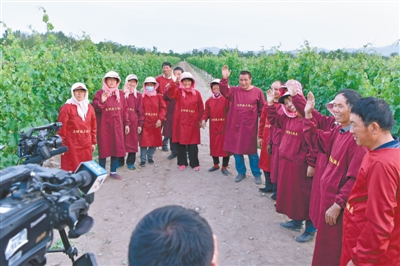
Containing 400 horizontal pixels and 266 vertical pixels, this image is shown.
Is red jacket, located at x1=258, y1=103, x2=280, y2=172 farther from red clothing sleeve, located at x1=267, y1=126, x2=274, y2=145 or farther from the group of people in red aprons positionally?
red clothing sleeve, located at x1=267, y1=126, x2=274, y2=145

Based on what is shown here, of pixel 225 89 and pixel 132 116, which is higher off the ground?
pixel 225 89

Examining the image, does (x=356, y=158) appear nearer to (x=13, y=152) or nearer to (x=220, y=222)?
(x=220, y=222)

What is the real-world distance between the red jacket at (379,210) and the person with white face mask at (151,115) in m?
5.24

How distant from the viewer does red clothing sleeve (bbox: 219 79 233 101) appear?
589 centimetres

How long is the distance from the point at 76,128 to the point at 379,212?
4.36 meters

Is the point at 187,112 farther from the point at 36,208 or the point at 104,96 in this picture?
the point at 36,208

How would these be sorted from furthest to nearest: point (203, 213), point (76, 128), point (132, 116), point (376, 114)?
point (132, 116)
point (76, 128)
point (203, 213)
point (376, 114)

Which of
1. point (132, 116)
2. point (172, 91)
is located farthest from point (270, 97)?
point (132, 116)

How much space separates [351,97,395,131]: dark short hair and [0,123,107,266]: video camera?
1735 mm

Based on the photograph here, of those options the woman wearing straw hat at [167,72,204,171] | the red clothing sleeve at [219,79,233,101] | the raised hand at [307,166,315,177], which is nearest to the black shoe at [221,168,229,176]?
the woman wearing straw hat at [167,72,204,171]

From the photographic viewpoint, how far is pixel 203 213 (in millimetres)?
5082

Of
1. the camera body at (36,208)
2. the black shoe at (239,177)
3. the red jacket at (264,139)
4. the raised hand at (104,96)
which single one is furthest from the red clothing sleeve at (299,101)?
the raised hand at (104,96)

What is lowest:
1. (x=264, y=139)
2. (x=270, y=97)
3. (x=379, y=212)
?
(x=264, y=139)

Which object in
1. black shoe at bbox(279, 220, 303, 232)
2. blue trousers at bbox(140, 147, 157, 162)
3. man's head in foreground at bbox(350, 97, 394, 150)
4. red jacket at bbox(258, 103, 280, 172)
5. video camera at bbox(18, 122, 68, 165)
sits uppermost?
man's head in foreground at bbox(350, 97, 394, 150)
